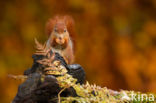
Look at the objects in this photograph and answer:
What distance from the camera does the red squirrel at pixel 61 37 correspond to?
7.41 ft

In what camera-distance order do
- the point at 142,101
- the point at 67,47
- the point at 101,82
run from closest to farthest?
the point at 142,101, the point at 67,47, the point at 101,82

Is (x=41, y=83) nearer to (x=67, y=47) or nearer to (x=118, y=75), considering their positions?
(x=67, y=47)

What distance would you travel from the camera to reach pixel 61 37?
226 cm

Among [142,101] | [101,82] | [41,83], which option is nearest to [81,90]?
[41,83]

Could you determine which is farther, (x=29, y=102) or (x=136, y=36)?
(x=136, y=36)

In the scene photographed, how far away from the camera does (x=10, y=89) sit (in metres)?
4.72

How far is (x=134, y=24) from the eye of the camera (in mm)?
5156

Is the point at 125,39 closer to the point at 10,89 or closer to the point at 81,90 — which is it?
the point at 10,89

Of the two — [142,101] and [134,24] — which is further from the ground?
[134,24]

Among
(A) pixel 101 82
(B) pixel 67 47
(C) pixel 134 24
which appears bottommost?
(B) pixel 67 47

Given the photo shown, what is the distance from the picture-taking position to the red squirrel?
7.41 feet

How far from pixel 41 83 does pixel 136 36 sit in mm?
3719

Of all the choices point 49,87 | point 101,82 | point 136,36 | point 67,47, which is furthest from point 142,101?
point 136,36

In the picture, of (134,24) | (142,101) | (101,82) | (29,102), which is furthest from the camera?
(134,24)
